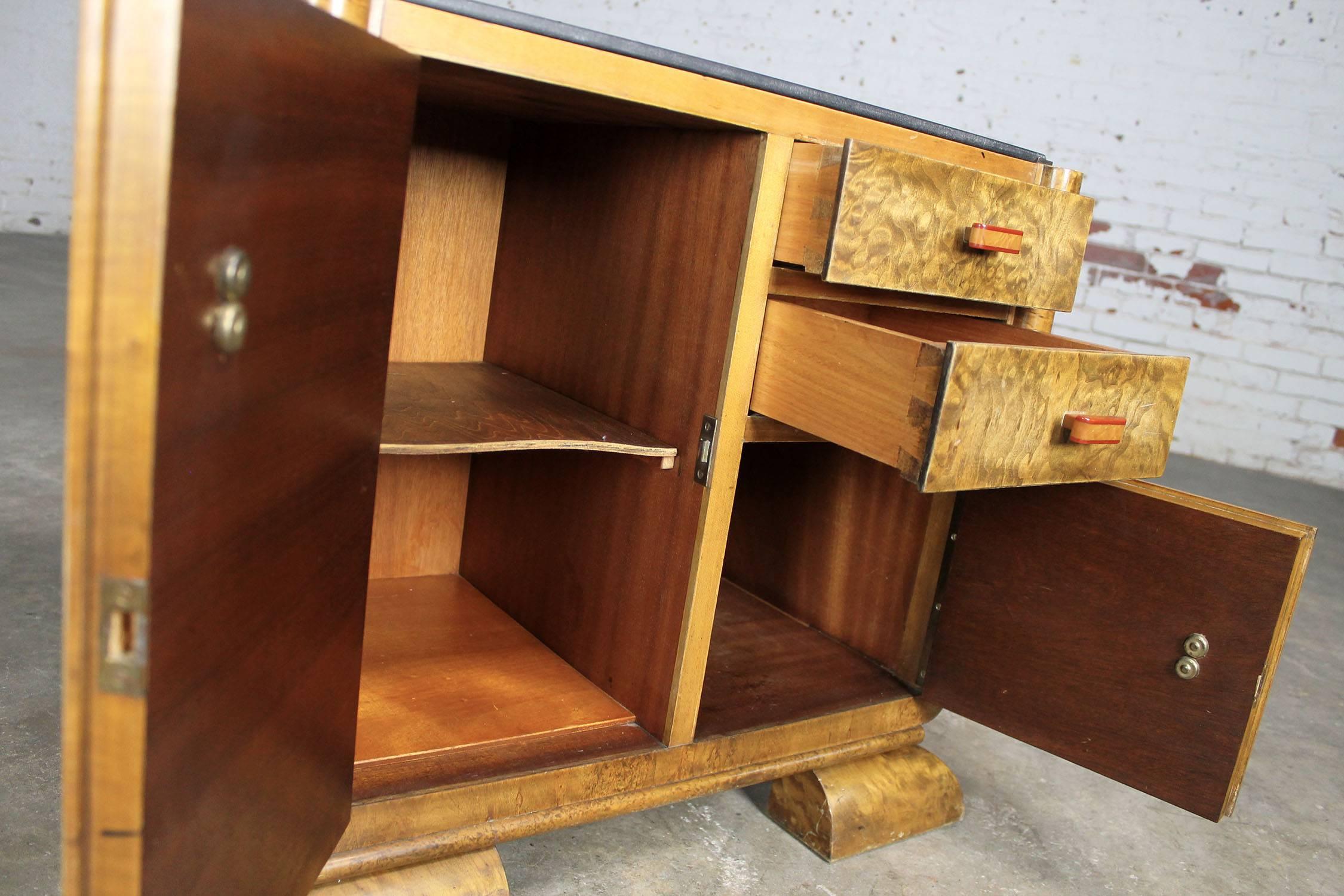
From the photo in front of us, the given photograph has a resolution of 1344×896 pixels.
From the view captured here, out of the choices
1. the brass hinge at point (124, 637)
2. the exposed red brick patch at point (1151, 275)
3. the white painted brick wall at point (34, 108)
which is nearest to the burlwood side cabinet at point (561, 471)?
the brass hinge at point (124, 637)

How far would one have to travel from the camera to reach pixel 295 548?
0.64 meters

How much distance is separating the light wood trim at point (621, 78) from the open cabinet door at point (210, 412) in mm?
69

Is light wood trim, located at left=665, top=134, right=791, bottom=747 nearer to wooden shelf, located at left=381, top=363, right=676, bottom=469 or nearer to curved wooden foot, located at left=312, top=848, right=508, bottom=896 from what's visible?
wooden shelf, located at left=381, top=363, right=676, bottom=469

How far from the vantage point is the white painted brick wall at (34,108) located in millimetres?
4305

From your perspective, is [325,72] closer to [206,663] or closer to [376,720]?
[206,663]

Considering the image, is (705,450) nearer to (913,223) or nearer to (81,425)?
(913,223)

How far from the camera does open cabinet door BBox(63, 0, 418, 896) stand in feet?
1.40

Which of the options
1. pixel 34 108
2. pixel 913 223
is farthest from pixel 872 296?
pixel 34 108

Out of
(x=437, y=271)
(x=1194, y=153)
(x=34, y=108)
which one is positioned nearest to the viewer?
(x=437, y=271)

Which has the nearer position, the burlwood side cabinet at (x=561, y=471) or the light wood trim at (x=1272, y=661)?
the burlwood side cabinet at (x=561, y=471)

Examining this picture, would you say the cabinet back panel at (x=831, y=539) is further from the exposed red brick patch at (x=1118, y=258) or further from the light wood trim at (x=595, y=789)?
the exposed red brick patch at (x=1118, y=258)

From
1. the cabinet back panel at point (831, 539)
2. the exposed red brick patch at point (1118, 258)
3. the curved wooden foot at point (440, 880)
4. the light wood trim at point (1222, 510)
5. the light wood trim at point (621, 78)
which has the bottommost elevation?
the curved wooden foot at point (440, 880)

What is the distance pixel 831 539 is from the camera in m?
1.43

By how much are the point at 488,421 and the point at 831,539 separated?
574mm
